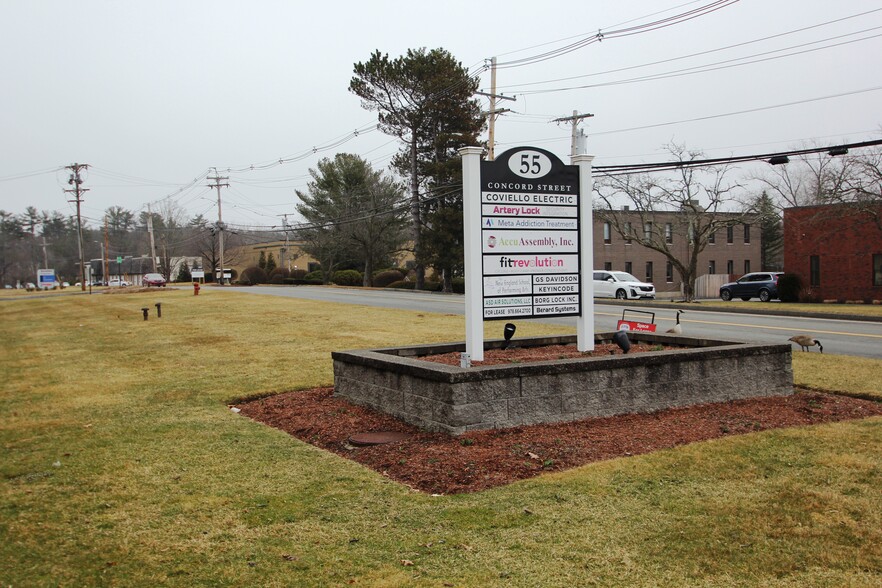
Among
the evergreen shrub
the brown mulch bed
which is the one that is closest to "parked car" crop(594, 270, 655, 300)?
the brown mulch bed

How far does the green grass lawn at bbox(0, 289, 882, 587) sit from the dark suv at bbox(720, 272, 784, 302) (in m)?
35.4

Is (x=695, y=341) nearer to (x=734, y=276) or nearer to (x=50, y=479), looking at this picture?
(x=50, y=479)

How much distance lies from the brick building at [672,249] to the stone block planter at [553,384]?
50.5 metres

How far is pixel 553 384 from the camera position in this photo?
748 centimetres

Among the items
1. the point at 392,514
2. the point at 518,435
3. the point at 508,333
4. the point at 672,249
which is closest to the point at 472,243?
the point at 508,333

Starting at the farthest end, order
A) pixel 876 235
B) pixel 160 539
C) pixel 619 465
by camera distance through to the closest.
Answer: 1. pixel 876 235
2. pixel 619 465
3. pixel 160 539

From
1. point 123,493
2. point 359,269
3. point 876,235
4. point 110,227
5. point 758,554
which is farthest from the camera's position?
point 110,227

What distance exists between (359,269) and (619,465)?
70.3 m

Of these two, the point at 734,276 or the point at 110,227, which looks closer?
the point at 734,276

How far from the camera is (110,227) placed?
14575cm

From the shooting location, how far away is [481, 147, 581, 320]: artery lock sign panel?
334 inches

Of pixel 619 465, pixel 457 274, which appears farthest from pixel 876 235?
pixel 619 465

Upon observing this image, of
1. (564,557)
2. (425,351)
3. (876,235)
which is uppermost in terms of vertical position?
(876,235)

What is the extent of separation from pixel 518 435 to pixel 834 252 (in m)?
37.1
